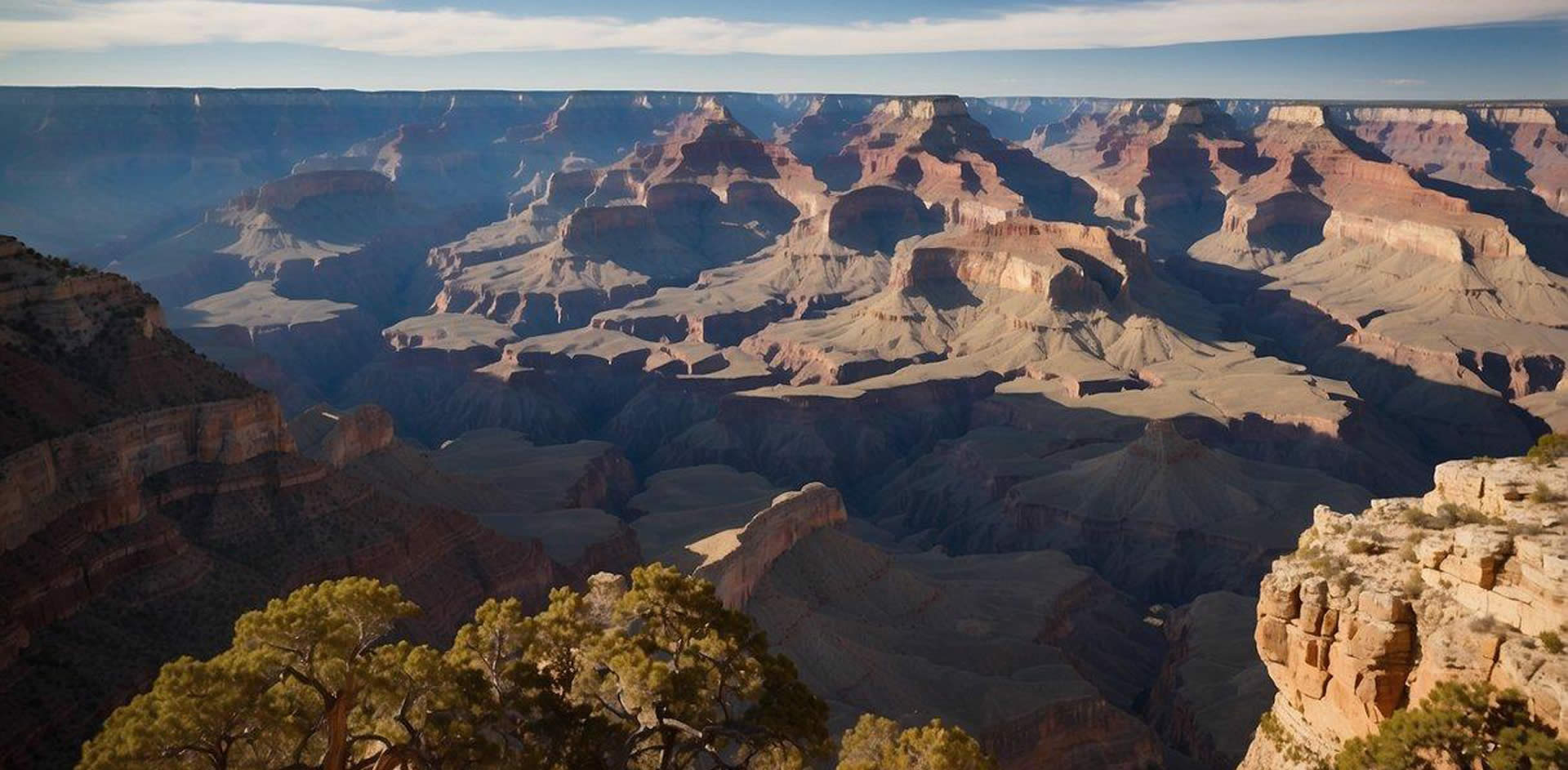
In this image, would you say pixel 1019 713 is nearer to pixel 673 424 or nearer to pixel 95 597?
pixel 95 597

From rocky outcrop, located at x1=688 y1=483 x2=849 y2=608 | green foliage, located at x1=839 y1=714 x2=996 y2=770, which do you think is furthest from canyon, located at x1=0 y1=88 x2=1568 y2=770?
green foliage, located at x1=839 y1=714 x2=996 y2=770

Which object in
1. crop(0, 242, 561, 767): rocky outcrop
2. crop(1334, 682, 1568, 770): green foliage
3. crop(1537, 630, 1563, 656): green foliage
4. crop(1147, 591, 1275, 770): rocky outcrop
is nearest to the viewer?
crop(1334, 682, 1568, 770): green foliage

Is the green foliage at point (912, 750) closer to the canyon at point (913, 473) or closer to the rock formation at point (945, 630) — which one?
the canyon at point (913, 473)

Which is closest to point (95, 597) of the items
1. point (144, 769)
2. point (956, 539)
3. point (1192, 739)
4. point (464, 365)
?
point (144, 769)

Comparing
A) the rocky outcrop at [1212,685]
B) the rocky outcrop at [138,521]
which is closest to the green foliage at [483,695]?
the rocky outcrop at [138,521]

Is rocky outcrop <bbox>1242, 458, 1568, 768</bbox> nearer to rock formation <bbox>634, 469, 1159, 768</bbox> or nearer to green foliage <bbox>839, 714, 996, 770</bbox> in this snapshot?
green foliage <bbox>839, 714, 996, 770</bbox>
